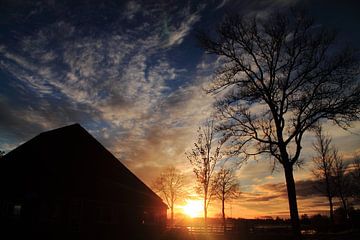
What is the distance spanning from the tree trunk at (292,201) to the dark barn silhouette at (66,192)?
1181cm

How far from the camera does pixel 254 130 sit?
1581 centimetres

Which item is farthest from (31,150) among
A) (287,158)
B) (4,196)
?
(287,158)

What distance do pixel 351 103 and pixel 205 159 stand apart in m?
21.5

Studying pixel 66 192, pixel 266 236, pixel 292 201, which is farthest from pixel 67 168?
pixel 266 236

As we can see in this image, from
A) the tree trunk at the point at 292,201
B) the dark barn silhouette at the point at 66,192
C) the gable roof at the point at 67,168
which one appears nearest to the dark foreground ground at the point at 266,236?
the dark barn silhouette at the point at 66,192

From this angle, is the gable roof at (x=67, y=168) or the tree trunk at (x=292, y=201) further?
the gable roof at (x=67, y=168)

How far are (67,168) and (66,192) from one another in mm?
2061

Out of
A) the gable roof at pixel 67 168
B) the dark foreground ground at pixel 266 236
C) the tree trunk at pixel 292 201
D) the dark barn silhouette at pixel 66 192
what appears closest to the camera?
the tree trunk at pixel 292 201

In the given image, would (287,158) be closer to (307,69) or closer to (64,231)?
(307,69)

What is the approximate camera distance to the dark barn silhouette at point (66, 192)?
48.2 feet

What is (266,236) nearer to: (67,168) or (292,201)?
(292,201)

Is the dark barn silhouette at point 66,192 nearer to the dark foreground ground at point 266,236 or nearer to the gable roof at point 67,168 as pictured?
the gable roof at point 67,168

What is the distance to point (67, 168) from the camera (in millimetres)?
17016

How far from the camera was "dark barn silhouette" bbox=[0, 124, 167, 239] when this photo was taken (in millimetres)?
14680
